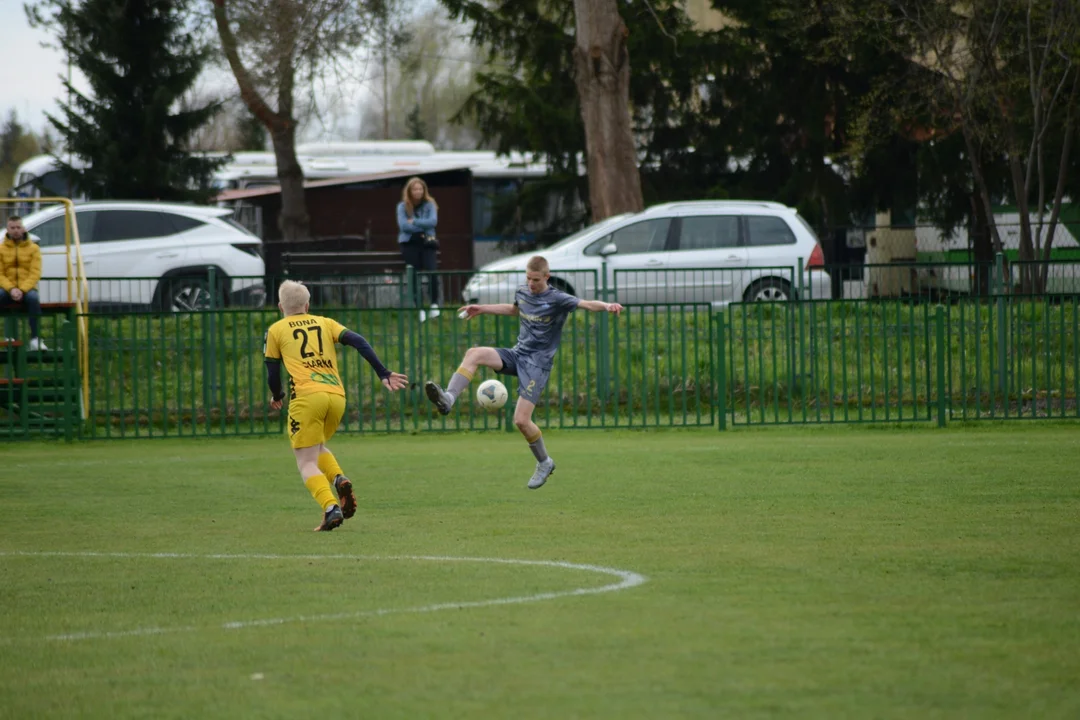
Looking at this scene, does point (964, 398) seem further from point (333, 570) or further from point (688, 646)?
point (688, 646)

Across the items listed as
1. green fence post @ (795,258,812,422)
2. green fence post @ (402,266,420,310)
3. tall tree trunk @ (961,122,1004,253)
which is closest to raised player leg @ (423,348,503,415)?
green fence post @ (795,258,812,422)

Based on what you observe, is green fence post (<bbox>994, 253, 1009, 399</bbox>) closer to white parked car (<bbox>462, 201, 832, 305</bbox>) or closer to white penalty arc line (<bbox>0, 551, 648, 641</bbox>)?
white parked car (<bbox>462, 201, 832, 305</bbox>)

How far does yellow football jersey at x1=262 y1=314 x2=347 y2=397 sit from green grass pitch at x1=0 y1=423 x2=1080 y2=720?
96 cm

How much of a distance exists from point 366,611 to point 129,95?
1099 inches

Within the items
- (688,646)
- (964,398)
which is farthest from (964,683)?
(964,398)

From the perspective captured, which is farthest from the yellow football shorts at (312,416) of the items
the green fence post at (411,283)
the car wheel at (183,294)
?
the car wheel at (183,294)

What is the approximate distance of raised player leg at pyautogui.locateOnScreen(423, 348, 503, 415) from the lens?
37.5 feet

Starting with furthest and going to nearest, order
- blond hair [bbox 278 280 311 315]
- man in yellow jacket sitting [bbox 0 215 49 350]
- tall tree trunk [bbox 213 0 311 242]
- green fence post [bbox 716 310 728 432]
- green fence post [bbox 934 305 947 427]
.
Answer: tall tree trunk [bbox 213 0 311 242]
man in yellow jacket sitting [bbox 0 215 49 350]
green fence post [bbox 716 310 728 432]
green fence post [bbox 934 305 947 427]
blond hair [bbox 278 280 311 315]

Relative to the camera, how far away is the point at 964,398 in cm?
1736

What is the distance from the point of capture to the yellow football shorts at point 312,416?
9594 millimetres

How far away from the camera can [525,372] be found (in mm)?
12023

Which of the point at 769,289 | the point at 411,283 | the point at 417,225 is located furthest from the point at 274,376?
the point at 769,289

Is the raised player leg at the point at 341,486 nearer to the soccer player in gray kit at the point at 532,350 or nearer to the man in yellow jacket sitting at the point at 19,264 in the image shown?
the soccer player in gray kit at the point at 532,350

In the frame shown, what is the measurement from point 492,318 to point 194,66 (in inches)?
671
